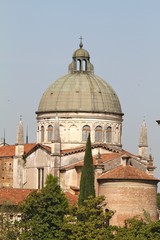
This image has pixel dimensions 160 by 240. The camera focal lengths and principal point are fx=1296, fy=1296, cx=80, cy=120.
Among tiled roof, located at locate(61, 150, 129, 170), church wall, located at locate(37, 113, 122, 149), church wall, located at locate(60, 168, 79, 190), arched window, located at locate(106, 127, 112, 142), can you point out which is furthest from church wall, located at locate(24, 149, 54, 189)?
arched window, located at locate(106, 127, 112, 142)

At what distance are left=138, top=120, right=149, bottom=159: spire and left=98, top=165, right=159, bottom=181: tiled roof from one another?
7.54m

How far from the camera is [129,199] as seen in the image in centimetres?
7744

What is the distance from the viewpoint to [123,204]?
77375mm

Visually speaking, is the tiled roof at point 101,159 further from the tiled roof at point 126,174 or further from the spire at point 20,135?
the spire at point 20,135

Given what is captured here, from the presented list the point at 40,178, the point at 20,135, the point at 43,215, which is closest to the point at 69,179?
the point at 40,178

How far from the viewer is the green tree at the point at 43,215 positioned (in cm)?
6819

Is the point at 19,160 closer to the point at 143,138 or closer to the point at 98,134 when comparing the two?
the point at 98,134

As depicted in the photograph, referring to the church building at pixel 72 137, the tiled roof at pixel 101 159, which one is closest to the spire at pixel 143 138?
the church building at pixel 72 137

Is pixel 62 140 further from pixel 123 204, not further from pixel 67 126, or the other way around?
pixel 123 204

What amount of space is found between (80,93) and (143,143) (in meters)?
5.44

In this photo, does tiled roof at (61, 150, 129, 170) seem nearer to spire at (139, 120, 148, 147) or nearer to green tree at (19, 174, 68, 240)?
spire at (139, 120, 148, 147)

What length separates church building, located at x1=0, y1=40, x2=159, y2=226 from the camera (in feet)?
274

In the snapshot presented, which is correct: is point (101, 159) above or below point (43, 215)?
above

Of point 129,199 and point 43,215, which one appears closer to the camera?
point 43,215
